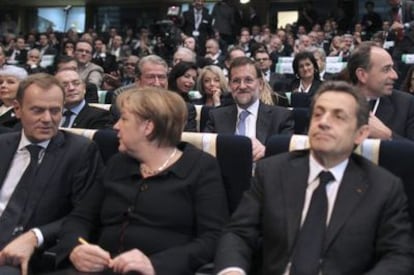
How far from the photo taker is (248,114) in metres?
3.38

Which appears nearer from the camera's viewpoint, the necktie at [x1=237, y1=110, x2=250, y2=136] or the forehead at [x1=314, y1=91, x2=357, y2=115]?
the forehead at [x1=314, y1=91, x2=357, y2=115]

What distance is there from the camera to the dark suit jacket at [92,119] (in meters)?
3.55

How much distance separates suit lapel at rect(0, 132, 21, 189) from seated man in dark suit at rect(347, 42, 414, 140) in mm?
1623

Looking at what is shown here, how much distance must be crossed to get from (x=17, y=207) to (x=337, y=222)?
1212 millimetres

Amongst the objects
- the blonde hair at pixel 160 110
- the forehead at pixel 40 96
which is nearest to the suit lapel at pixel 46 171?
the forehead at pixel 40 96

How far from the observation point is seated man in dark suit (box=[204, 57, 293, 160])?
3281 mm

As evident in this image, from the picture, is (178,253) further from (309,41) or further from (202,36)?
(202,36)

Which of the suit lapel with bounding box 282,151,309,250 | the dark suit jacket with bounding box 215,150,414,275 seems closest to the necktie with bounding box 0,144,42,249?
the dark suit jacket with bounding box 215,150,414,275

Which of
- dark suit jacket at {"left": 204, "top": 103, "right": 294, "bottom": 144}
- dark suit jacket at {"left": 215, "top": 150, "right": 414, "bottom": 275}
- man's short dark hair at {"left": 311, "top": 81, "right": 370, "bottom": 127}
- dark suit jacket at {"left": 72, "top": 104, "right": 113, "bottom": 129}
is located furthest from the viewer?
dark suit jacket at {"left": 72, "top": 104, "right": 113, "bottom": 129}

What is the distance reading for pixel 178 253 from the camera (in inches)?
76.2

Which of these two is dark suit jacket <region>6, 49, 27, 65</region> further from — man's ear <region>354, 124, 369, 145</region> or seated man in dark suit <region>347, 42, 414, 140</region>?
man's ear <region>354, 124, 369, 145</region>

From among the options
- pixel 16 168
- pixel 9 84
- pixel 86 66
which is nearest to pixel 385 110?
pixel 16 168

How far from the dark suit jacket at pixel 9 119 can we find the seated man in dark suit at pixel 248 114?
1.06 metres

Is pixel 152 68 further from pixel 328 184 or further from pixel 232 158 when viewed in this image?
pixel 328 184
